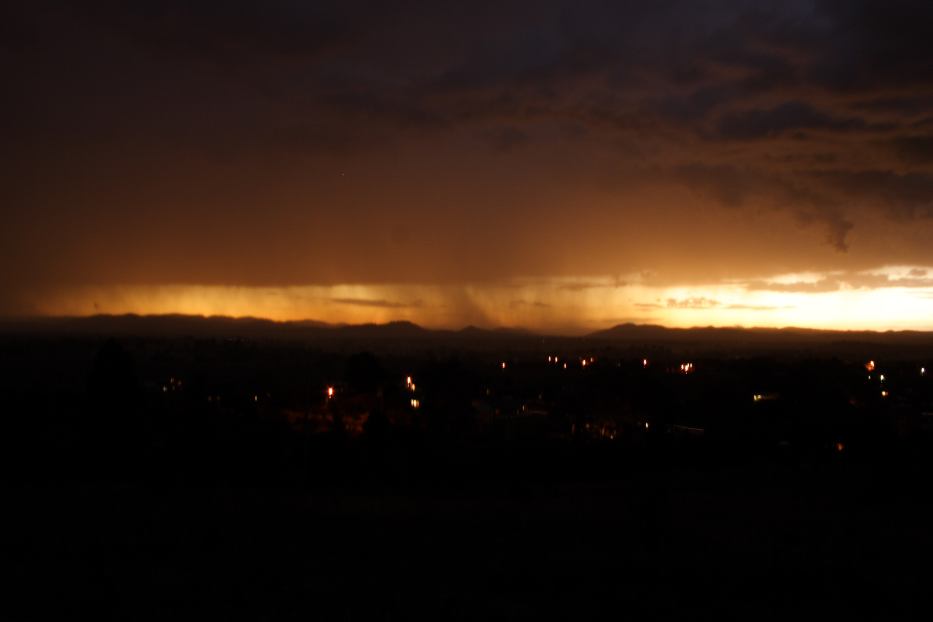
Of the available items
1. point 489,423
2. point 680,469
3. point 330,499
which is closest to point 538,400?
point 489,423

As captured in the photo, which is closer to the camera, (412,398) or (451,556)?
(451,556)

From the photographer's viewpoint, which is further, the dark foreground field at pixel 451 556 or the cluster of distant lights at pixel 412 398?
the cluster of distant lights at pixel 412 398

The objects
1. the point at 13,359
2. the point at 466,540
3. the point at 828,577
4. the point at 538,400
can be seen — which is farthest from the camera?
the point at 13,359

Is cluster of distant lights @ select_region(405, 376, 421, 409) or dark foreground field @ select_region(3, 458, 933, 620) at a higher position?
cluster of distant lights @ select_region(405, 376, 421, 409)

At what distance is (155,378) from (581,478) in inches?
2125

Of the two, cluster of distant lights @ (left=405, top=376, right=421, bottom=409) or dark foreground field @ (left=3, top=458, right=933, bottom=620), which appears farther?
cluster of distant lights @ (left=405, top=376, right=421, bottom=409)

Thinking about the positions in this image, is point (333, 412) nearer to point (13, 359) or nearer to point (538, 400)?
point (538, 400)

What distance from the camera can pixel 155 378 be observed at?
68.0m

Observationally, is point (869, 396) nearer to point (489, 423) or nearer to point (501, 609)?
point (489, 423)

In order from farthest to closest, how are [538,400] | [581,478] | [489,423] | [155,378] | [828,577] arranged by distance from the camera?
[155,378] → [538,400] → [489,423] → [581,478] → [828,577]

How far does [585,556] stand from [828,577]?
337cm

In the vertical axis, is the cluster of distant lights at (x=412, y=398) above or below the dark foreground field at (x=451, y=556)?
above

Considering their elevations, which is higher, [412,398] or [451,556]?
[412,398]

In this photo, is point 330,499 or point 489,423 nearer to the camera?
point 330,499
